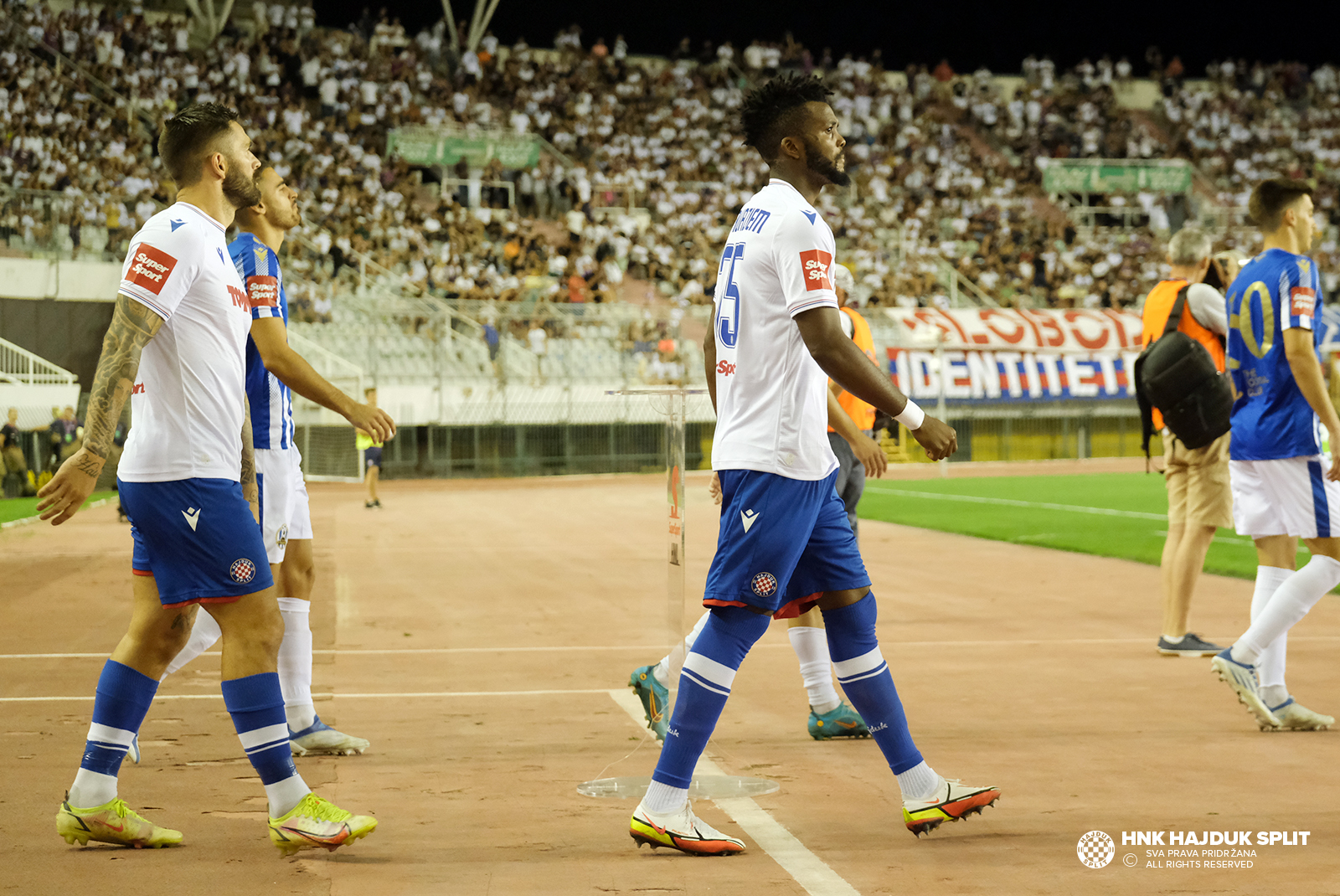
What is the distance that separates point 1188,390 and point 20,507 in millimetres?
20847

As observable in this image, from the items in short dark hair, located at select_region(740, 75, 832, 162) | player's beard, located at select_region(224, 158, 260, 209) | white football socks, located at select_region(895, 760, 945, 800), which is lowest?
white football socks, located at select_region(895, 760, 945, 800)

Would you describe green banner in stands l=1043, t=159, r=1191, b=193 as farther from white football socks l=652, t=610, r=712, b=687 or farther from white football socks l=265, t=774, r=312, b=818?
white football socks l=265, t=774, r=312, b=818

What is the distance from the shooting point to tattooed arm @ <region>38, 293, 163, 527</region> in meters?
3.84

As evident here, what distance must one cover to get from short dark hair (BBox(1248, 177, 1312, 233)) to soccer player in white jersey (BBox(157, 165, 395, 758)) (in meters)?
4.06

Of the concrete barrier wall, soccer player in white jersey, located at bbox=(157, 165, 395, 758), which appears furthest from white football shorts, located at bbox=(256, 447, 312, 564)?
the concrete barrier wall

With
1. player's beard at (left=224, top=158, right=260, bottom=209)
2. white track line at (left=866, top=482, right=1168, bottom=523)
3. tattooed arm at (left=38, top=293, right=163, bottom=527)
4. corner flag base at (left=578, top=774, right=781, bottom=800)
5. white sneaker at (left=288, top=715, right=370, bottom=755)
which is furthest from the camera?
white track line at (left=866, top=482, right=1168, bottom=523)

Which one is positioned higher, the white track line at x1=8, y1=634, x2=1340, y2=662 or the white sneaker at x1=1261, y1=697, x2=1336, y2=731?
the white sneaker at x1=1261, y1=697, x2=1336, y2=731

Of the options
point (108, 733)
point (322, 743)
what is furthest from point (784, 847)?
point (322, 743)

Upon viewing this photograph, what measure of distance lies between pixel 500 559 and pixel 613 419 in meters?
18.4

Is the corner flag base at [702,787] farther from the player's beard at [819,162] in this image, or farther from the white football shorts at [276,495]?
the player's beard at [819,162]

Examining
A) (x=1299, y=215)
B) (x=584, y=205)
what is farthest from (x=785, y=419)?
(x=584, y=205)

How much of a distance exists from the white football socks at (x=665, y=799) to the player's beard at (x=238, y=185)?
2293 mm

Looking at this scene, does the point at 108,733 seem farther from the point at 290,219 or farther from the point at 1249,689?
the point at 1249,689

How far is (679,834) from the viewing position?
413 cm
